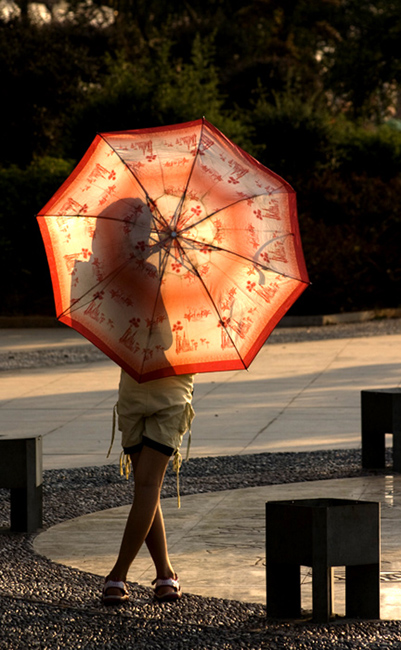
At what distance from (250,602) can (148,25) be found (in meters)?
40.9

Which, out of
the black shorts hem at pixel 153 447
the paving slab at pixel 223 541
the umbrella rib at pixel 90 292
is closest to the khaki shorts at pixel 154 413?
the black shorts hem at pixel 153 447

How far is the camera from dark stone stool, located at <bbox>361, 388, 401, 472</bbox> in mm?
7656

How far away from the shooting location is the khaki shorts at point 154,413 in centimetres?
466

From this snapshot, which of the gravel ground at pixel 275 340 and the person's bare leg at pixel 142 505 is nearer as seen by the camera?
the person's bare leg at pixel 142 505

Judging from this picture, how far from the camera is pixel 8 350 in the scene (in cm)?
1645

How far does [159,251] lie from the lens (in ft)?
15.1

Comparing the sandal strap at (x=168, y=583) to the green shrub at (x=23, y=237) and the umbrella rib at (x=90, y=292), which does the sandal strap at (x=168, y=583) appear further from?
the green shrub at (x=23, y=237)

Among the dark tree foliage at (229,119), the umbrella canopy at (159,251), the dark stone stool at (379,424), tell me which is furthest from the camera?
the dark tree foliage at (229,119)

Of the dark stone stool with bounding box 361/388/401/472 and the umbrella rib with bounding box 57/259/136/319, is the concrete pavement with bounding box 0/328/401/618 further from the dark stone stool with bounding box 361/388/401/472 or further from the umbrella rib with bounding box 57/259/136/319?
the umbrella rib with bounding box 57/259/136/319

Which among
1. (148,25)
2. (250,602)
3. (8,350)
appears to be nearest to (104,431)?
(250,602)

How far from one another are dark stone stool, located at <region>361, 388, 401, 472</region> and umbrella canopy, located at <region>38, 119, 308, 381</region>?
3.11 m

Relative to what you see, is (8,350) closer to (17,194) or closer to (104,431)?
(17,194)

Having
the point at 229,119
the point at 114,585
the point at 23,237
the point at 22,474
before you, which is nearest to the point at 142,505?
the point at 114,585

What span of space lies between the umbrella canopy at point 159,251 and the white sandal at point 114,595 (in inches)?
37.0
